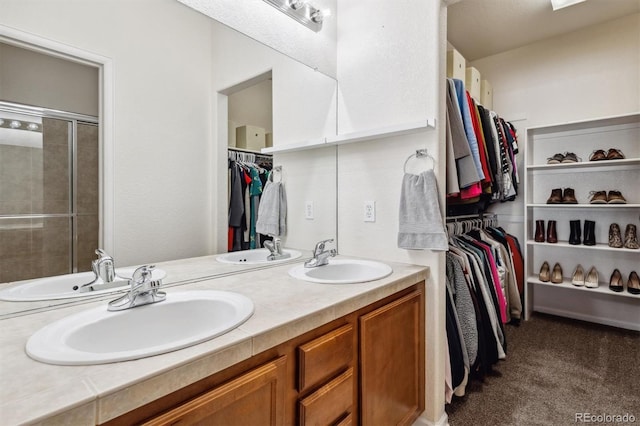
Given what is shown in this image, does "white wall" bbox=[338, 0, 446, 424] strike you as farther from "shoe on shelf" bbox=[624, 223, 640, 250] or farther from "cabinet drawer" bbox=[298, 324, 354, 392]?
"shoe on shelf" bbox=[624, 223, 640, 250]

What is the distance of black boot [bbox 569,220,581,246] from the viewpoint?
284 centimetres

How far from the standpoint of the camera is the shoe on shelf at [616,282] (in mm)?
2650

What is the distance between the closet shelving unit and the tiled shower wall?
327cm

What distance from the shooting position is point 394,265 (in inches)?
64.9

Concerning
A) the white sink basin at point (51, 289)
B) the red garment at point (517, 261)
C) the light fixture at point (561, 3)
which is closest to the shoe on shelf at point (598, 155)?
the red garment at point (517, 261)

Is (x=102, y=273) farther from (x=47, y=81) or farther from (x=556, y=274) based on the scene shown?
(x=556, y=274)

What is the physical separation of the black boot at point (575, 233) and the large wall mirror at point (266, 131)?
2.31m

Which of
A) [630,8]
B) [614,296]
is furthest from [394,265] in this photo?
[630,8]

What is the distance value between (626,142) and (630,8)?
1061 mm

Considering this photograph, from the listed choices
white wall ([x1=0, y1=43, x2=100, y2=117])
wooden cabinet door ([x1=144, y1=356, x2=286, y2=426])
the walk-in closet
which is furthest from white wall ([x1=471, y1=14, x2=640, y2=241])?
white wall ([x1=0, y1=43, x2=100, y2=117])

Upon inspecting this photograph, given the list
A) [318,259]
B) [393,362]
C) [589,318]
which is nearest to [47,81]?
[318,259]

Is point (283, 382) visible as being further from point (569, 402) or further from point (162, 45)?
point (569, 402)

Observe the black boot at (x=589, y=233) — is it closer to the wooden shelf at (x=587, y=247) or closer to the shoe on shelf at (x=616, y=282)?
the wooden shelf at (x=587, y=247)

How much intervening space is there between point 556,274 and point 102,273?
134 inches
